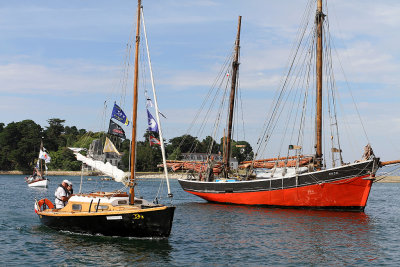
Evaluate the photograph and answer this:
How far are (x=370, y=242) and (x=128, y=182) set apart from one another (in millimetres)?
13368

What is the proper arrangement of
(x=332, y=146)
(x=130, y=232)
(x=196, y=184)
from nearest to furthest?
(x=130, y=232) → (x=332, y=146) → (x=196, y=184)

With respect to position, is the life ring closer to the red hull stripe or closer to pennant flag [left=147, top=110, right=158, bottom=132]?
pennant flag [left=147, top=110, right=158, bottom=132]

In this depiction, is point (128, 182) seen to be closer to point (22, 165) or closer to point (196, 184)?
point (196, 184)

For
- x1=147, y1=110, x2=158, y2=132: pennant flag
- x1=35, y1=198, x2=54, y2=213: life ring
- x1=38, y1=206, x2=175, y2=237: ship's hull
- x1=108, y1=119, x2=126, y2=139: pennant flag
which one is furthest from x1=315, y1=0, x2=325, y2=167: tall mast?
x1=35, y1=198, x2=54, y2=213: life ring

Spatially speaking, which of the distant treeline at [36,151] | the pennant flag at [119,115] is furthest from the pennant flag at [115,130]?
the distant treeline at [36,151]

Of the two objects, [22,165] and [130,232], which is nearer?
[130,232]

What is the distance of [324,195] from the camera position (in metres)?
35.7

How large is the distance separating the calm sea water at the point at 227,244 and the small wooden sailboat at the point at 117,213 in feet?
1.98

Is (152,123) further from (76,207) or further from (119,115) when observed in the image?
(76,207)

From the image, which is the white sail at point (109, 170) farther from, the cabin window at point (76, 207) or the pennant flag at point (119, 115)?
the pennant flag at point (119, 115)

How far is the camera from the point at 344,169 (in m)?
34.4

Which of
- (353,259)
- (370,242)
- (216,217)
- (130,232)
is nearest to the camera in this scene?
(353,259)

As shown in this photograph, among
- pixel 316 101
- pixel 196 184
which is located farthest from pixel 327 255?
pixel 196 184

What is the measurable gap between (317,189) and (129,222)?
62.9 feet
